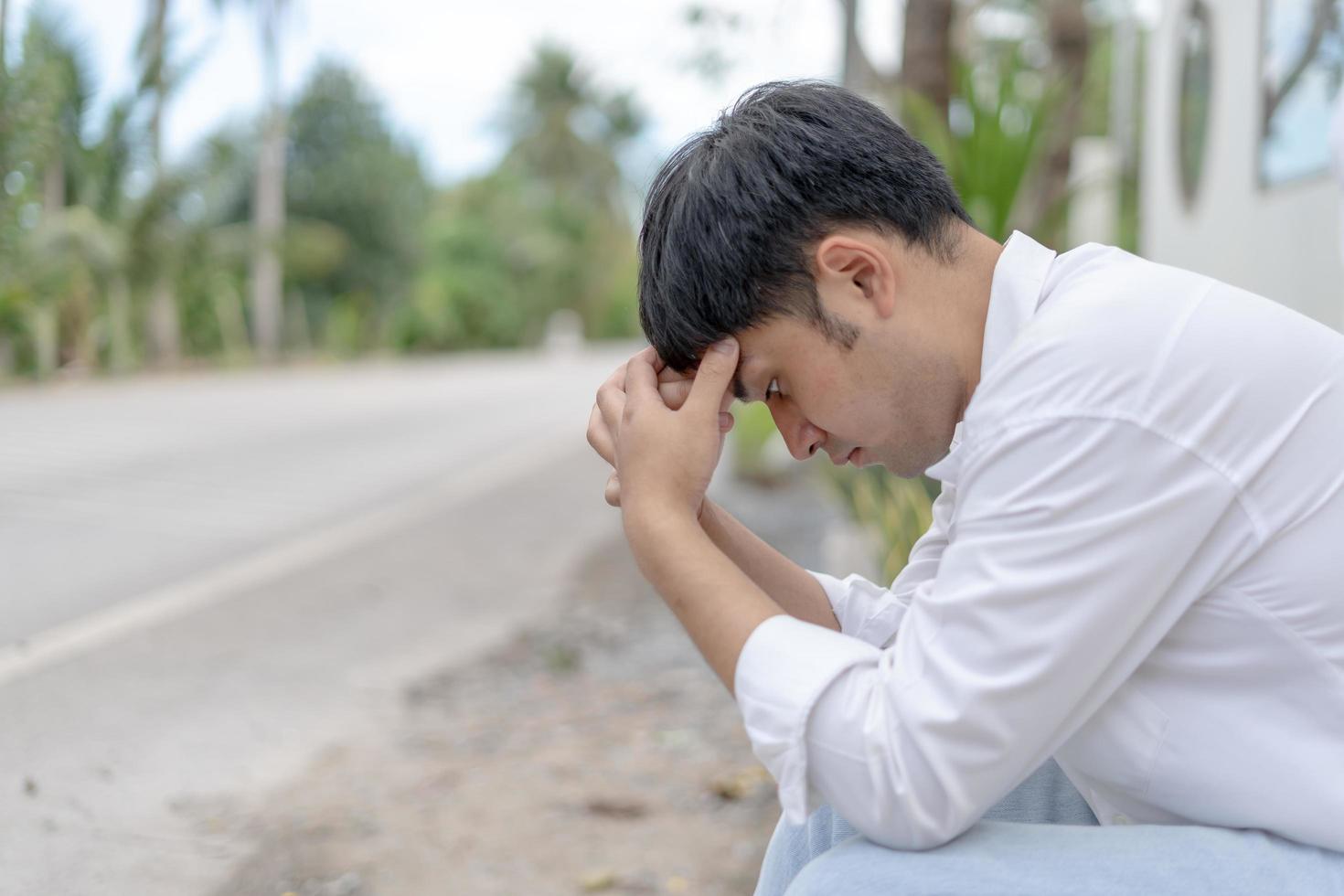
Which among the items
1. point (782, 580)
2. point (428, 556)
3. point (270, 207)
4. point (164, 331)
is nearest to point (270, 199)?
point (270, 207)

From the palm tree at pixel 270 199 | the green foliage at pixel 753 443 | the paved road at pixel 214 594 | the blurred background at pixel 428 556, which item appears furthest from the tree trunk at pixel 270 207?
the green foliage at pixel 753 443

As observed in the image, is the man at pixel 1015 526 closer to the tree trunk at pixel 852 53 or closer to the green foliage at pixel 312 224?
the green foliage at pixel 312 224

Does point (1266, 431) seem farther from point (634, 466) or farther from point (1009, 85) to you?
point (1009, 85)

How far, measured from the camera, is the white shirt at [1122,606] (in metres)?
1.22

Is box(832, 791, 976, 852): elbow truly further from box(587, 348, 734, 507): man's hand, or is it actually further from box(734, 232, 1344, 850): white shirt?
box(587, 348, 734, 507): man's hand

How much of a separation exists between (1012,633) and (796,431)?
0.42 m

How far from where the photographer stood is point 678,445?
1497 millimetres

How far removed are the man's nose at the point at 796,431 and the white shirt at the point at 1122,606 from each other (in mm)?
225

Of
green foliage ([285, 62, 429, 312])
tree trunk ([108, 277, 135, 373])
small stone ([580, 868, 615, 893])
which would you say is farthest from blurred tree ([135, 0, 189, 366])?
green foliage ([285, 62, 429, 312])

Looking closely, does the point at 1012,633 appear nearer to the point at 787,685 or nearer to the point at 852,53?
the point at 787,685

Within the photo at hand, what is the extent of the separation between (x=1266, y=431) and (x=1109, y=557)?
8.1 inches

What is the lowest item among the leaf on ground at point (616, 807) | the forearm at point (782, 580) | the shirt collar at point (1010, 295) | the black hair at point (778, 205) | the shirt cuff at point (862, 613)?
the leaf on ground at point (616, 807)

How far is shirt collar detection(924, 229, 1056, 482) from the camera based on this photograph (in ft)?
4.71

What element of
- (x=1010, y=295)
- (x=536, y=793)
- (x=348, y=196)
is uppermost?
(x=1010, y=295)
